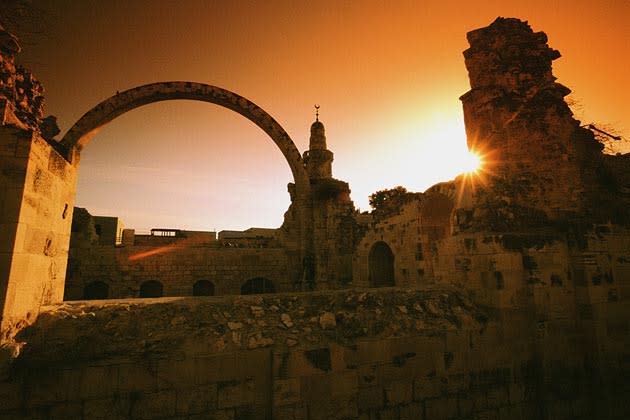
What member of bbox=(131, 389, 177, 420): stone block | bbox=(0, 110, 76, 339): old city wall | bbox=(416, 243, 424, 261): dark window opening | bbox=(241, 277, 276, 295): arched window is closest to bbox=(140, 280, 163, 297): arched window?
bbox=(241, 277, 276, 295): arched window

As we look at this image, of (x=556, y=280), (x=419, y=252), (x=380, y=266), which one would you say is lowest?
(x=556, y=280)

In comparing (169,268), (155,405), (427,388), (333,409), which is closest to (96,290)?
(169,268)

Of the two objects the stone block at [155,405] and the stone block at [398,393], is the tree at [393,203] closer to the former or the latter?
the stone block at [398,393]

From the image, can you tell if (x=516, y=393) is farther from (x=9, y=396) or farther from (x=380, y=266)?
(x=380, y=266)

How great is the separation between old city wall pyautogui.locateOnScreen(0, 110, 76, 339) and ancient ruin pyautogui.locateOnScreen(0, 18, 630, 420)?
0.6 inches

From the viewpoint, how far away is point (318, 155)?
779 inches

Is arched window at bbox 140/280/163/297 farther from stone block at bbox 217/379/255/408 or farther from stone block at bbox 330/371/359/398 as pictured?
stone block at bbox 330/371/359/398

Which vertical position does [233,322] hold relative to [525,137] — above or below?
below

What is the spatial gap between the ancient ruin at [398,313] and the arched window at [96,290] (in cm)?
821

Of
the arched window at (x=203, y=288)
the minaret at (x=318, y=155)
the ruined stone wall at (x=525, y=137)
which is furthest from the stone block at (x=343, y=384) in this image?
the minaret at (x=318, y=155)

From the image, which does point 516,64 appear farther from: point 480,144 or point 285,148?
point 285,148

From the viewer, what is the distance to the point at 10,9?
10.7ft

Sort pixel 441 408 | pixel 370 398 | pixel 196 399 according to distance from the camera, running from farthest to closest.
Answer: pixel 441 408, pixel 370 398, pixel 196 399

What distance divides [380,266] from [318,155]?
9987 mm
